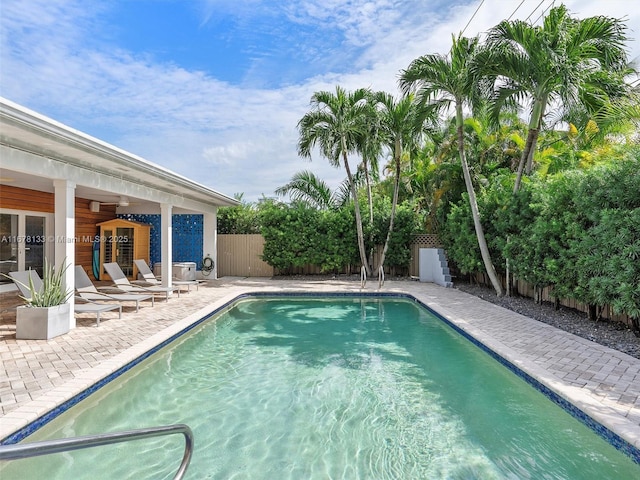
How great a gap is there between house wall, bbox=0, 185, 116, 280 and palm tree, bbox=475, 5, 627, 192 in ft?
43.0

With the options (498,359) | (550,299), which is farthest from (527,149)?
(498,359)

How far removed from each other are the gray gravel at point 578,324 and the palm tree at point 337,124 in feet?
20.7

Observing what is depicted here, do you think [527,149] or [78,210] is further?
[78,210]

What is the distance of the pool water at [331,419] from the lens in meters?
3.63

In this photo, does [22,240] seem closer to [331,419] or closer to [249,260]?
[249,260]

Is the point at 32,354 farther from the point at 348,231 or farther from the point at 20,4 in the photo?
the point at 348,231

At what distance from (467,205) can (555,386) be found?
9.30 metres

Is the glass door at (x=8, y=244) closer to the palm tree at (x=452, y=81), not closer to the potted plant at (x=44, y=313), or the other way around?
the potted plant at (x=44, y=313)

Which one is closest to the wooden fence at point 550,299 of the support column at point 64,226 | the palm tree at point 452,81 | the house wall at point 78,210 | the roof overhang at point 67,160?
the palm tree at point 452,81

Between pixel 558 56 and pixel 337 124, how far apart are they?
310 inches

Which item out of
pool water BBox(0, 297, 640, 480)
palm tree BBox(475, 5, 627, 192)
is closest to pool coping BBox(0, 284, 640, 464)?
pool water BBox(0, 297, 640, 480)

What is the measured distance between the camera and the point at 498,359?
6.20m

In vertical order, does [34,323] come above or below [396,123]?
below

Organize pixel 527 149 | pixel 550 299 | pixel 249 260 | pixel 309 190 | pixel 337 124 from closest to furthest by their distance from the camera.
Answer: pixel 550 299
pixel 527 149
pixel 337 124
pixel 249 260
pixel 309 190
